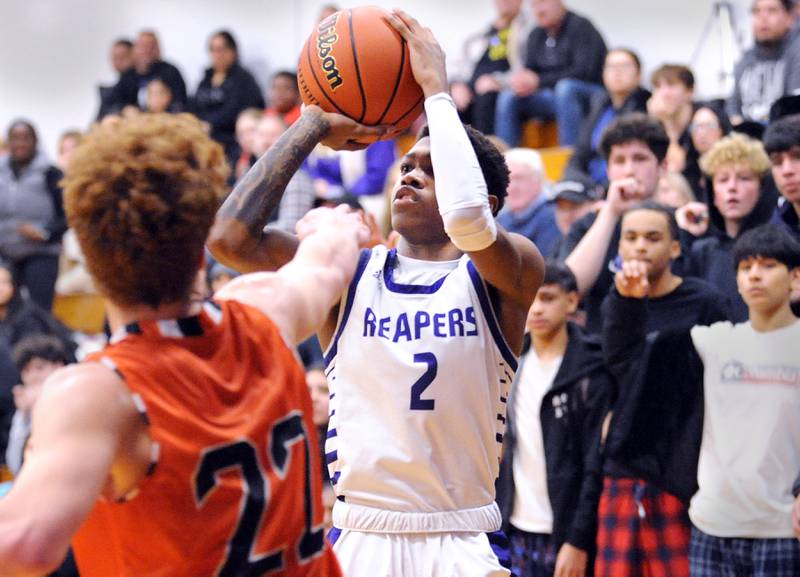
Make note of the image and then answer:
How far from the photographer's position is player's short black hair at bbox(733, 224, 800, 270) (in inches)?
200

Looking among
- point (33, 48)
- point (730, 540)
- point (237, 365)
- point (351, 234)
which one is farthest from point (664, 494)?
point (33, 48)

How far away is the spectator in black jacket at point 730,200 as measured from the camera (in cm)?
581

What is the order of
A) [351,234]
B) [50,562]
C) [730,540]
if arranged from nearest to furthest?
[50,562], [351,234], [730,540]

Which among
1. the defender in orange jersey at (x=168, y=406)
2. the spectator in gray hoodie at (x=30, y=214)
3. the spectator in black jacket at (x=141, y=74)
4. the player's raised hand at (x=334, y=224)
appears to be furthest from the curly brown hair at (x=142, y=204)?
the spectator in black jacket at (x=141, y=74)

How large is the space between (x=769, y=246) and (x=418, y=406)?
2151 mm

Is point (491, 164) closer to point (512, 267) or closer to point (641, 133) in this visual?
point (512, 267)

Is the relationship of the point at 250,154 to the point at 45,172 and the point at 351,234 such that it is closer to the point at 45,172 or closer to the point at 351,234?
the point at 45,172

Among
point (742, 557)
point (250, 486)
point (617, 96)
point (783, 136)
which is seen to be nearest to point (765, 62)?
point (617, 96)

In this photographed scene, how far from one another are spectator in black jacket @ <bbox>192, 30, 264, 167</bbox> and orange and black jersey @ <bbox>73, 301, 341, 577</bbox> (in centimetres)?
955

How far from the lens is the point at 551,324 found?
5586 mm

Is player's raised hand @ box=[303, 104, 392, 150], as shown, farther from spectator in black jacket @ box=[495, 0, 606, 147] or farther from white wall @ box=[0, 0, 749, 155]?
white wall @ box=[0, 0, 749, 155]

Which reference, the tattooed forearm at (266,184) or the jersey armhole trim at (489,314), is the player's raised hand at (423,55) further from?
the jersey armhole trim at (489,314)

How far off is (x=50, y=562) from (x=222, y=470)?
0.40 meters

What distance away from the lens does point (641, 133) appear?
20.4 feet
